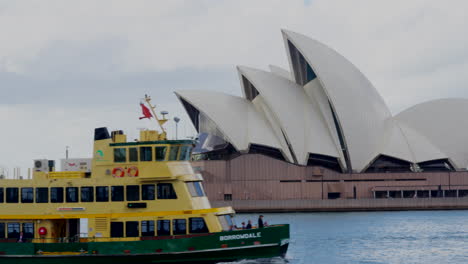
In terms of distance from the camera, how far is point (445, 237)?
53.5 metres

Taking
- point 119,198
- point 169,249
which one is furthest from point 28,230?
point 169,249

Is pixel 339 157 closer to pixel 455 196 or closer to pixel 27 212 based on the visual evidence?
pixel 455 196

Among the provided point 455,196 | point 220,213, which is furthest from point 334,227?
point 455,196

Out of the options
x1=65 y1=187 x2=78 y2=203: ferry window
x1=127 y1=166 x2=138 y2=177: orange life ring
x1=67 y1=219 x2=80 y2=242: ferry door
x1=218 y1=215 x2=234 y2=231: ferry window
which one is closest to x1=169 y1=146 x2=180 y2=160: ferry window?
x1=127 y1=166 x2=138 y2=177: orange life ring

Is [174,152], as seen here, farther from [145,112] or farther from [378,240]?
[378,240]

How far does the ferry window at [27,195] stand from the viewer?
1502 inches

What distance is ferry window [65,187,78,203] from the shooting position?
37.7 m

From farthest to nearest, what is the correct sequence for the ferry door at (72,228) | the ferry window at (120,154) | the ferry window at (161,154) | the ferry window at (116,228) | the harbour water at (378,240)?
the harbour water at (378,240), the ferry door at (72,228), the ferry window at (120,154), the ferry window at (161,154), the ferry window at (116,228)

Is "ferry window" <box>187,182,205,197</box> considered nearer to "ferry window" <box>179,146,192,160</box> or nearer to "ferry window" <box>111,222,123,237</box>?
"ferry window" <box>179,146,192,160</box>

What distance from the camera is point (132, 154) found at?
37719 millimetres

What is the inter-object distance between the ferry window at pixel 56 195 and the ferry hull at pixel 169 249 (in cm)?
194

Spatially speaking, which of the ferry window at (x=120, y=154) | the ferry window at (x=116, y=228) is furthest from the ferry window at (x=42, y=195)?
the ferry window at (x=120, y=154)

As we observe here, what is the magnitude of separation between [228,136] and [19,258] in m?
56.4

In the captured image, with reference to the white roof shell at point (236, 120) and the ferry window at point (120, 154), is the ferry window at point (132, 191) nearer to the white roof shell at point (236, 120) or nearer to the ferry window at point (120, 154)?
the ferry window at point (120, 154)
